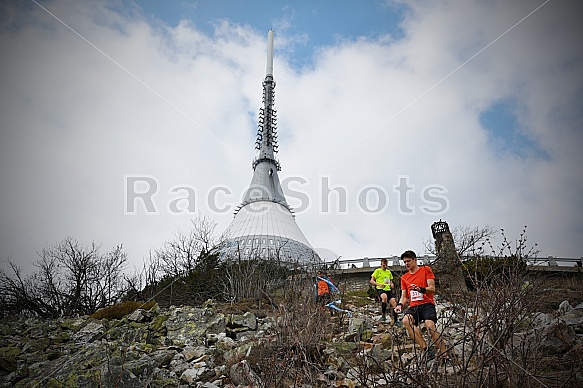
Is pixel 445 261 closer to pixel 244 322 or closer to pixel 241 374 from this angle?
pixel 244 322

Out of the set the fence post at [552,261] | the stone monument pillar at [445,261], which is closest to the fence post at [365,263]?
the stone monument pillar at [445,261]

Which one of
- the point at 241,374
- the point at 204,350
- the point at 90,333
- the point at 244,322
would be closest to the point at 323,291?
the point at 244,322

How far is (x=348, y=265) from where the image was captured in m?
19.5

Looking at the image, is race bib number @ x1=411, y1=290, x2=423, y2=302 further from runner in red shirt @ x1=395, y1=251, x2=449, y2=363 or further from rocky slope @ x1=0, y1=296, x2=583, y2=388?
rocky slope @ x1=0, y1=296, x2=583, y2=388

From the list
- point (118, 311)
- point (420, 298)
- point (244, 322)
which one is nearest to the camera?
point (420, 298)

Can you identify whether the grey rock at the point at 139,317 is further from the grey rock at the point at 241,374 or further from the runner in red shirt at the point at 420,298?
the runner in red shirt at the point at 420,298

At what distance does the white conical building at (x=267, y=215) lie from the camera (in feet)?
87.2

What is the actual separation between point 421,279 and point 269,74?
48.2 m

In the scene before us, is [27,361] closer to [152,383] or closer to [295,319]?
[152,383]

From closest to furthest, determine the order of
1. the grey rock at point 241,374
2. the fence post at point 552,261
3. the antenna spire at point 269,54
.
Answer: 1. the grey rock at point 241,374
2. the fence post at point 552,261
3. the antenna spire at point 269,54

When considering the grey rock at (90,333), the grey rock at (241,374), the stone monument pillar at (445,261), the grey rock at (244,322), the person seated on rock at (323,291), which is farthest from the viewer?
the stone monument pillar at (445,261)

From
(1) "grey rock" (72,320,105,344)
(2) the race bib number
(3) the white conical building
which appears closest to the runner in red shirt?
(2) the race bib number

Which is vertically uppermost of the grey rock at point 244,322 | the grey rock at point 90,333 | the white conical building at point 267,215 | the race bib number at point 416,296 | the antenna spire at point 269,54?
the antenna spire at point 269,54

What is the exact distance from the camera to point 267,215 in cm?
3291
